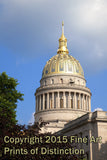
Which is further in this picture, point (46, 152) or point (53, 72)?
point (53, 72)

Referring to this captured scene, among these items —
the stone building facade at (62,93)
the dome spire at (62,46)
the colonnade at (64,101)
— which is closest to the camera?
the stone building facade at (62,93)

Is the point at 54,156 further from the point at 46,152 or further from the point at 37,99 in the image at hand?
the point at 37,99

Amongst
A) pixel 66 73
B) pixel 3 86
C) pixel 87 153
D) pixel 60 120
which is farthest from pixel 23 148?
pixel 66 73

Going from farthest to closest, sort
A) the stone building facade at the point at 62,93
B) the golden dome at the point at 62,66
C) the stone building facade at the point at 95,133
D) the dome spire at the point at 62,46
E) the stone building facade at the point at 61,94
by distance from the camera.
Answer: the dome spire at the point at 62,46, the golden dome at the point at 62,66, the stone building facade at the point at 62,93, the stone building facade at the point at 61,94, the stone building facade at the point at 95,133

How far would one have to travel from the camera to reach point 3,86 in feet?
143

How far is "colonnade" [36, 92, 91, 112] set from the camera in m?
76.8

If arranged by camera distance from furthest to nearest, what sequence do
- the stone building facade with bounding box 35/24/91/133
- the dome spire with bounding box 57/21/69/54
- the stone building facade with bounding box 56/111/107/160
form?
the dome spire with bounding box 57/21/69/54 < the stone building facade with bounding box 35/24/91/133 < the stone building facade with bounding box 56/111/107/160

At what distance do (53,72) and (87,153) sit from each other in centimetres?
3736

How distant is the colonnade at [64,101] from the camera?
76750mm

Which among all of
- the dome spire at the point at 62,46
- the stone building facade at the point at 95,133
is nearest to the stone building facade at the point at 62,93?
the dome spire at the point at 62,46

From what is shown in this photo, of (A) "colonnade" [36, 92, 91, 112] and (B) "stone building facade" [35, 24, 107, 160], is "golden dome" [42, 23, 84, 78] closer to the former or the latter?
(B) "stone building facade" [35, 24, 107, 160]

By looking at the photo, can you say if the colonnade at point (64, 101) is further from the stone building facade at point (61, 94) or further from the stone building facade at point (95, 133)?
the stone building facade at point (95, 133)

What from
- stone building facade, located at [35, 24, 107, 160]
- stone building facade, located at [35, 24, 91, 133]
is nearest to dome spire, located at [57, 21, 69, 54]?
stone building facade, located at [35, 24, 107, 160]

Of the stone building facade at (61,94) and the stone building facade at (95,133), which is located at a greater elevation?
the stone building facade at (61,94)
